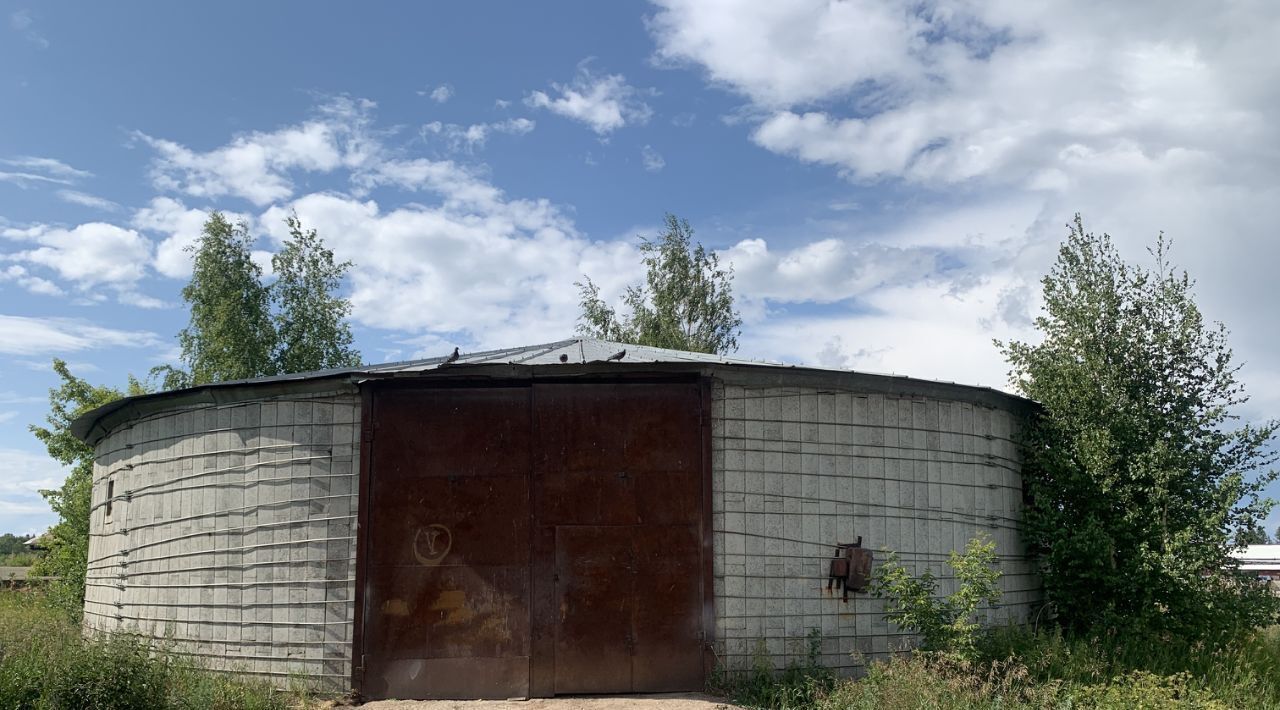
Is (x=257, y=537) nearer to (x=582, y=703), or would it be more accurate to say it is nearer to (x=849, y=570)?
(x=582, y=703)

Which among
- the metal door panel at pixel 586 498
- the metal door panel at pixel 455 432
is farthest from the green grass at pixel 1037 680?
the metal door panel at pixel 455 432

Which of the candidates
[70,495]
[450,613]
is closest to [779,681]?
[450,613]

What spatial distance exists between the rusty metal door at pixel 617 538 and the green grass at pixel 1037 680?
0.71 metres

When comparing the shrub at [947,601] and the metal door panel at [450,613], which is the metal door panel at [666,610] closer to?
the metal door panel at [450,613]

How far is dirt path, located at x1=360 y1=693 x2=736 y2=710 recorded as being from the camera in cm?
789

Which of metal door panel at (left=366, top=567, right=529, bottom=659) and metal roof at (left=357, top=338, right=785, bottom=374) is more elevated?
metal roof at (left=357, top=338, right=785, bottom=374)

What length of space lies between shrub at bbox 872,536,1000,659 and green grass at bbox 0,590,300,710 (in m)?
5.03

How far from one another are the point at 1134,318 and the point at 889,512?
428cm

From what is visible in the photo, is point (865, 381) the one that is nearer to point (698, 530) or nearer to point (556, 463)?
point (698, 530)

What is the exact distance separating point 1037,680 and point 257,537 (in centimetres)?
672

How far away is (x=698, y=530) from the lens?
8.59m

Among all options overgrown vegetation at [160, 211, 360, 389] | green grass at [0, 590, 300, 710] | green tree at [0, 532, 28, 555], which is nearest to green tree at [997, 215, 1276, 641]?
green grass at [0, 590, 300, 710]

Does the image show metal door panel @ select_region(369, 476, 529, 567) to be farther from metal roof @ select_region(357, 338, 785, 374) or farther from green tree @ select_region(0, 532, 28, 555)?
green tree @ select_region(0, 532, 28, 555)

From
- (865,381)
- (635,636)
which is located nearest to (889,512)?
(865,381)
